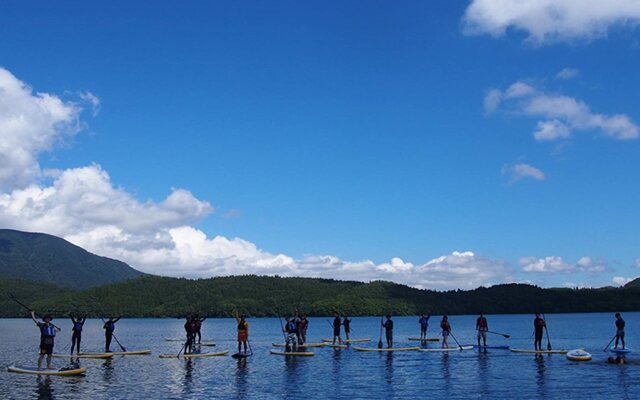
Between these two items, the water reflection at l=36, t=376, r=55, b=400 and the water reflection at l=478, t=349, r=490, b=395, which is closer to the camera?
the water reflection at l=36, t=376, r=55, b=400

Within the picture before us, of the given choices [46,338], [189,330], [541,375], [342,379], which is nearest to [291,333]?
[189,330]

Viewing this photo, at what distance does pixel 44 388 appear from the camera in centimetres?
2844

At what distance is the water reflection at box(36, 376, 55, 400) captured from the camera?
26.2 meters

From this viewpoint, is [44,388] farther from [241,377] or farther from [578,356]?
[578,356]

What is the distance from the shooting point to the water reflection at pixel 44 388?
26188 mm

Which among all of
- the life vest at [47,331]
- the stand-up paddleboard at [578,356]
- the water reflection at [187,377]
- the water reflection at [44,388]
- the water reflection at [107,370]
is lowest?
the water reflection at [187,377]

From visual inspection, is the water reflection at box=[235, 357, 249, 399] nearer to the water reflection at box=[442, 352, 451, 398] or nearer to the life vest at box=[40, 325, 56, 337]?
the water reflection at box=[442, 352, 451, 398]

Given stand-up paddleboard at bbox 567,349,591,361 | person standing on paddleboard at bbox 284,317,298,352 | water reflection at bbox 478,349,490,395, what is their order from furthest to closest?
person standing on paddleboard at bbox 284,317,298,352, stand-up paddleboard at bbox 567,349,591,361, water reflection at bbox 478,349,490,395

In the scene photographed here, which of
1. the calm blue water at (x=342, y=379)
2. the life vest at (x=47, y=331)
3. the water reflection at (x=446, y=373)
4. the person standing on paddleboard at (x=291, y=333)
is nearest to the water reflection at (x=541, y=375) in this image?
the calm blue water at (x=342, y=379)

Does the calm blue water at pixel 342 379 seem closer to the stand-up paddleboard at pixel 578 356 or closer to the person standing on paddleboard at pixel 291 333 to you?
the stand-up paddleboard at pixel 578 356

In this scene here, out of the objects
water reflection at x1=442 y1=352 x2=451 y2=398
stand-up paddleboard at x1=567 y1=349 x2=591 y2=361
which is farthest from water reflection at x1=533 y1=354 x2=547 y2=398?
water reflection at x1=442 y1=352 x2=451 y2=398

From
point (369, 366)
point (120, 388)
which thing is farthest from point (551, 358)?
point (120, 388)

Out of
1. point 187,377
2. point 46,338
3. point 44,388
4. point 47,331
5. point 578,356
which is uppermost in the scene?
point 47,331

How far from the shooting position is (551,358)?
42.2 m
